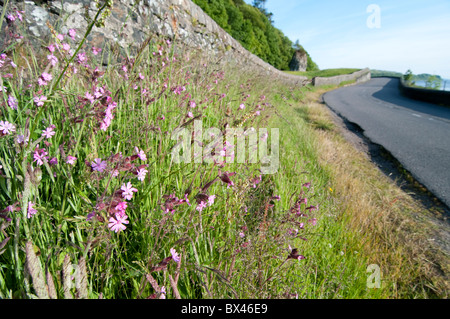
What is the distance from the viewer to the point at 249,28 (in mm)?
20844

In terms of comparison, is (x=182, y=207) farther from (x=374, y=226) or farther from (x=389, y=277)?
(x=374, y=226)

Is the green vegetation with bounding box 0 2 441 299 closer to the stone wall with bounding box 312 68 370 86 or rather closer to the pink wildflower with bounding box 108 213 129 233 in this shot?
the pink wildflower with bounding box 108 213 129 233

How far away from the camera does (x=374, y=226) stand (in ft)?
7.18

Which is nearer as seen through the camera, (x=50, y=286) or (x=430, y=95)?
(x=50, y=286)

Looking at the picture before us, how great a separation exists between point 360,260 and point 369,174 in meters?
2.31

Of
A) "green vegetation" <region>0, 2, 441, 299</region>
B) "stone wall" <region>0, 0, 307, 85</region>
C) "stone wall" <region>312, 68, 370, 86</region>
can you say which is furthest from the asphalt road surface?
"stone wall" <region>312, 68, 370, 86</region>

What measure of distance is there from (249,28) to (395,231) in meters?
22.1

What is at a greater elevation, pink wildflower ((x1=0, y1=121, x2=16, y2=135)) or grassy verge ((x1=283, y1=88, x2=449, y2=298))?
pink wildflower ((x1=0, y1=121, x2=16, y2=135))

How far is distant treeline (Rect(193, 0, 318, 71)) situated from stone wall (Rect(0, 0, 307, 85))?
9.15 metres

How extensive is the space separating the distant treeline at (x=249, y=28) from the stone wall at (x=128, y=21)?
9152 mm

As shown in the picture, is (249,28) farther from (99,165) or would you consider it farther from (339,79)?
(99,165)

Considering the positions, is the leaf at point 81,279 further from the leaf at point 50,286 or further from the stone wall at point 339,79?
the stone wall at point 339,79

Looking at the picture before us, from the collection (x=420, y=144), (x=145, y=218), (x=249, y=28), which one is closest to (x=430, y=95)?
(x=420, y=144)

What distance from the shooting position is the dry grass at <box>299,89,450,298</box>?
1.71m
